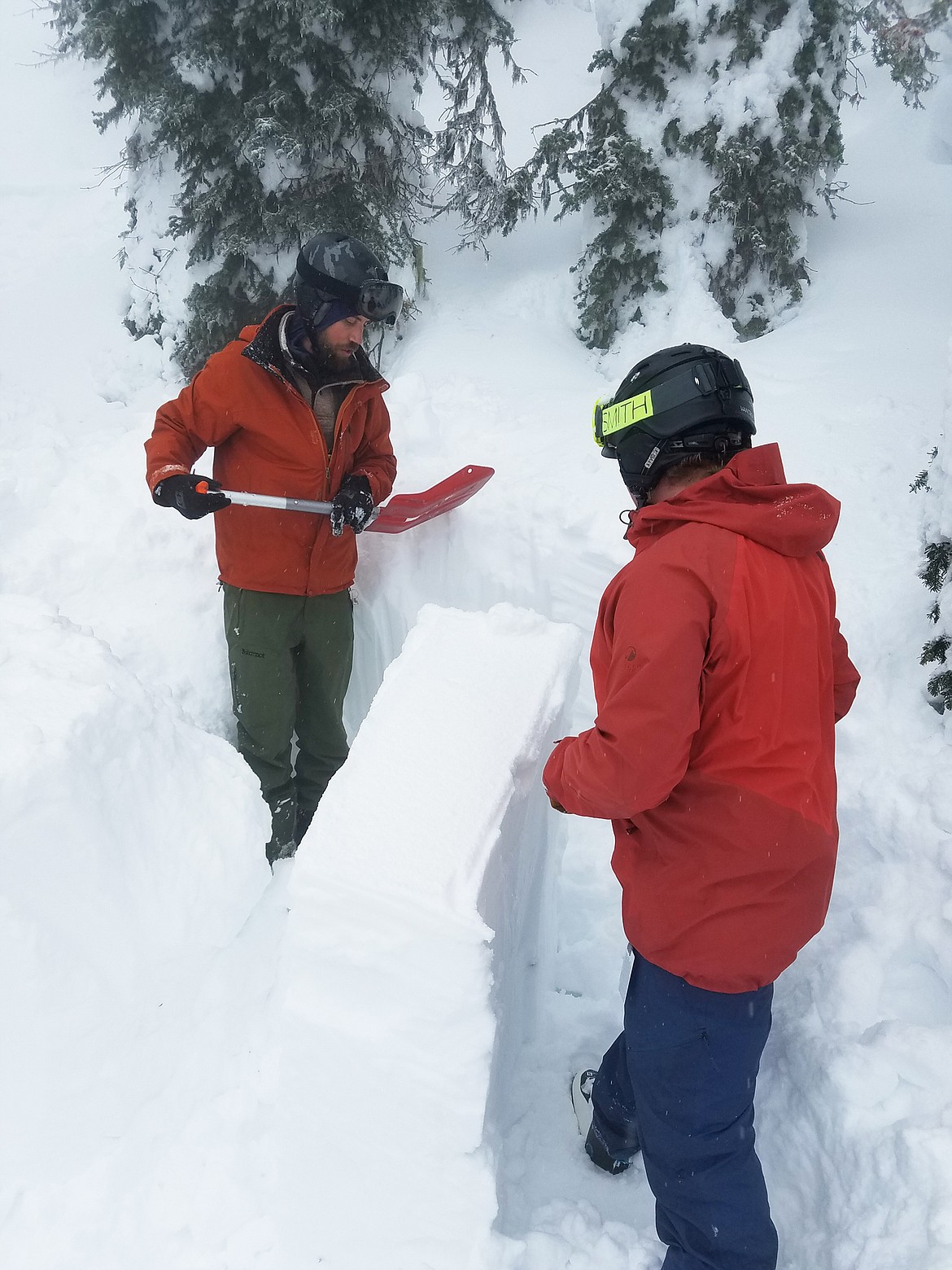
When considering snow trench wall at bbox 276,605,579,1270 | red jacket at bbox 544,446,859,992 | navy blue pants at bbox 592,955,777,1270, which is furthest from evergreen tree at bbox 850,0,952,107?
navy blue pants at bbox 592,955,777,1270

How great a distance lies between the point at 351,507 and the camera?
312 centimetres

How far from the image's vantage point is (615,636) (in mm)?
1514

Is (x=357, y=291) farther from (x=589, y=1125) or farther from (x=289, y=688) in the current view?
(x=589, y=1125)

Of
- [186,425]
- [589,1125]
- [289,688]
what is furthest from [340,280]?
[589,1125]

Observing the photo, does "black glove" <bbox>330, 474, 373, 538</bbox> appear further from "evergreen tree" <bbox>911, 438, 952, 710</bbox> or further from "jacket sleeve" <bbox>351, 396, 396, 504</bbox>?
"evergreen tree" <bbox>911, 438, 952, 710</bbox>

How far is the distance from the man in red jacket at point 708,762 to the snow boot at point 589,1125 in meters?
0.41

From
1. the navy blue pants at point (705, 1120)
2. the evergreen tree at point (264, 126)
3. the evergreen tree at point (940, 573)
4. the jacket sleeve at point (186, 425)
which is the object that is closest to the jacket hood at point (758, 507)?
the navy blue pants at point (705, 1120)

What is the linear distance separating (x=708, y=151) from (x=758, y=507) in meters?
6.10

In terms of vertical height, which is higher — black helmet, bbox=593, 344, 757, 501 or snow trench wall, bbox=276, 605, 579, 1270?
black helmet, bbox=593, 344, 757, 501

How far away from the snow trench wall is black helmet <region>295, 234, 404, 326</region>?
62.8 inches

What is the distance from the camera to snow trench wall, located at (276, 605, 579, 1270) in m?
1.63

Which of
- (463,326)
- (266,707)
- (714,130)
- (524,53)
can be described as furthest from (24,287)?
(524,53)

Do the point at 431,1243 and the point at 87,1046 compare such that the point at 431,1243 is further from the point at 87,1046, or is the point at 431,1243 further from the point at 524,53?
the point at 524,53

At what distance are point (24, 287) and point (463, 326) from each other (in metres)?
5.17
